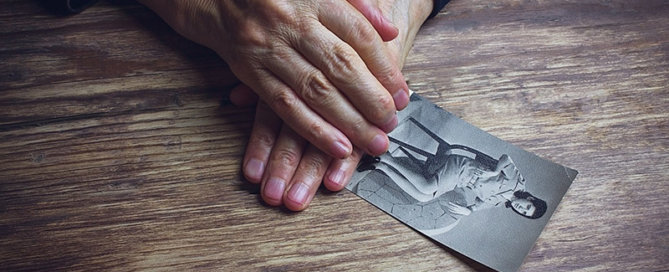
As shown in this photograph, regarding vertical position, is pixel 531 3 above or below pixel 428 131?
above

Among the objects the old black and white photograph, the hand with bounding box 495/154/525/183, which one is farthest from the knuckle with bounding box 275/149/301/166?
the hand with bounding box 495/154/525/183

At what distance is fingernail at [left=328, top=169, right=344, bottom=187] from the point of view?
3.10 ft

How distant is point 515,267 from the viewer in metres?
0.87

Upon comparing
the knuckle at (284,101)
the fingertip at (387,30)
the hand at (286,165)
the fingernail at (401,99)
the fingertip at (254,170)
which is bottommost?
the fingertip at (254,170)

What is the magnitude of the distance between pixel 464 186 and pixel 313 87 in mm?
300

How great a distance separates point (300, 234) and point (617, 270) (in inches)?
18.9

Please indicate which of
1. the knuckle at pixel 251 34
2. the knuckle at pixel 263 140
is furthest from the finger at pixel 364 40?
the knuckle at pixel 263 140

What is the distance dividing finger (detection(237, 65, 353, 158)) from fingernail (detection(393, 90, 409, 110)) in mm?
116

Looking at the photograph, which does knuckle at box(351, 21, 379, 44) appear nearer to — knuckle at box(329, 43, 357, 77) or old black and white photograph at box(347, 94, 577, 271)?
knuckle at box(329, 43, 357, 77)

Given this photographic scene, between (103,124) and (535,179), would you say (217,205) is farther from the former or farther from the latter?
(535,179)

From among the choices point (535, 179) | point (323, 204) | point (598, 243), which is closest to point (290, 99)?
point (323, 204)

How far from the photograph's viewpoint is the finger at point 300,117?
94cm

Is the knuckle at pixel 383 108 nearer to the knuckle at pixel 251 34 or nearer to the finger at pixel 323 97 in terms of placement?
the finger at pixel 323 97

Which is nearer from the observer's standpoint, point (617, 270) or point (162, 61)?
point (617, 270)
